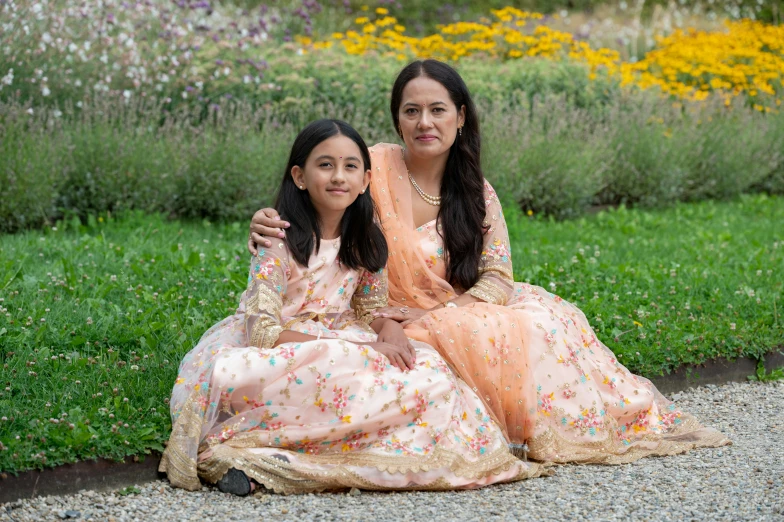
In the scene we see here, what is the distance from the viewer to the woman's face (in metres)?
4.07

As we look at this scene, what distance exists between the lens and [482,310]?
12.6 feet

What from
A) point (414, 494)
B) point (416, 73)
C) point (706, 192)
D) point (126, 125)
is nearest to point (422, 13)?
point (706, 192)

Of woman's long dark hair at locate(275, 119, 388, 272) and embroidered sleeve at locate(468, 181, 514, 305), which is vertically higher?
woman's long dark hair at locate(275, 119, 388, 272)

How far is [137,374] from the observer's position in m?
3.98

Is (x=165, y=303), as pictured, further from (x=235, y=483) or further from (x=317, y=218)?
(x=235, y=483)

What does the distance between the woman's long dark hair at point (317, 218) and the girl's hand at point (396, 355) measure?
1.50 ft

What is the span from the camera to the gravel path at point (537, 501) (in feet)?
10.2

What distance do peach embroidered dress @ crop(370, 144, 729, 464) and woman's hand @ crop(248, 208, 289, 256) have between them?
23.0 inches

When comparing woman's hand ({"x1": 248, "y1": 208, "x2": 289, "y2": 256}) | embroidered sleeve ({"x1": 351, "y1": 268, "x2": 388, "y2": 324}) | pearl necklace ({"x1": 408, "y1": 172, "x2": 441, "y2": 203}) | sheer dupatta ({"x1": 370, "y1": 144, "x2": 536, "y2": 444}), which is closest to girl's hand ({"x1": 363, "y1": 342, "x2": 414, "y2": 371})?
sheer dupatta ({"x1": 370, "y1": 144, "x2": 536, "y2": 444})

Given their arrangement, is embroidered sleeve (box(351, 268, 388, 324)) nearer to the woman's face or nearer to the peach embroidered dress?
the peach embroidered dress

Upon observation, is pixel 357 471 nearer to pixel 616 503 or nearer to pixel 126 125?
pixel 616 503

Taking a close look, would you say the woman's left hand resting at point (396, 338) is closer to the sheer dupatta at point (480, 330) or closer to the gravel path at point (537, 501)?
the sheer dupatta at point (480, 330)

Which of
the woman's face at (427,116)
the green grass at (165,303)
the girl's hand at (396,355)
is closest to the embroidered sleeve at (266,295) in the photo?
the girl's hand at (396,355)

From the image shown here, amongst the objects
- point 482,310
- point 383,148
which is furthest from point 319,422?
point 383,148
